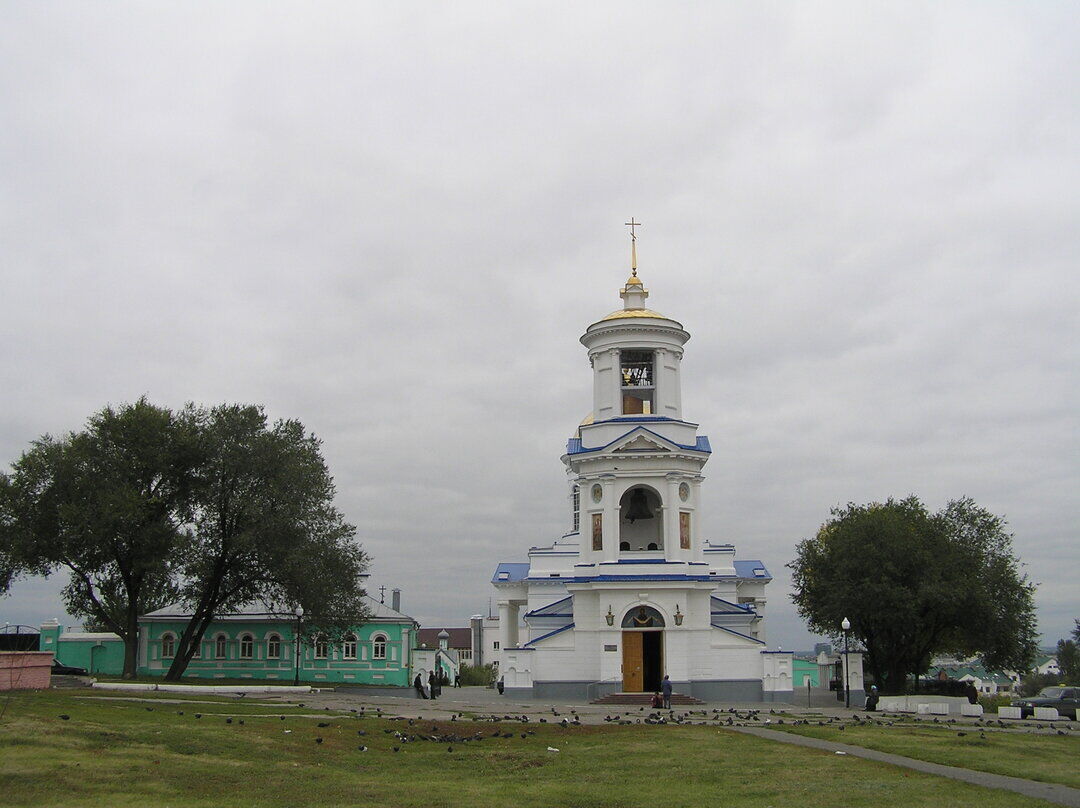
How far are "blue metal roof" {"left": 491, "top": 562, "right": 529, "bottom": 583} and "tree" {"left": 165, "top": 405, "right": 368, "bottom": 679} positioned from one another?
39.7 ft

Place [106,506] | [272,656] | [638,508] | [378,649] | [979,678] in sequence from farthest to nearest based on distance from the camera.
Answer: [979,678] → [378,649] → [272,656] → [638,508] → [106,506]

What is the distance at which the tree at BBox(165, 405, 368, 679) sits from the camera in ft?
143

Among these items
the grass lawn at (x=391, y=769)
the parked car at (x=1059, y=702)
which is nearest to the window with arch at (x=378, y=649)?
the parked car at (x=1059, y=702)

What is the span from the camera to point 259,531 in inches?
1698

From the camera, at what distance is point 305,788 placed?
15633 millimetres

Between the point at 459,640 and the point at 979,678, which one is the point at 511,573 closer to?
the point at 979,678

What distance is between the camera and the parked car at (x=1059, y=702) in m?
34.0

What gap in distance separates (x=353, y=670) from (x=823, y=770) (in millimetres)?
43200

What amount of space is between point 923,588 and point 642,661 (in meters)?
11.9

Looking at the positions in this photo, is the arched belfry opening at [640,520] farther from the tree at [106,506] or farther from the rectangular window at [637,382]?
the tree at [106,506]

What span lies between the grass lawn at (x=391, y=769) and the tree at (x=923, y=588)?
76.6 ft

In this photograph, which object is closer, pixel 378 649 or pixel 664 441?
pixel 664 441

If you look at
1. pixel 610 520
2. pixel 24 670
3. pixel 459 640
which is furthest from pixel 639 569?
pixel 459 640

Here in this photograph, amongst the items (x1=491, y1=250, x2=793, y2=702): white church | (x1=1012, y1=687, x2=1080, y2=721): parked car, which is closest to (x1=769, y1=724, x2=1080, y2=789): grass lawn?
(x1=1012, y1=687, x2=1080, y2=721): parked car
